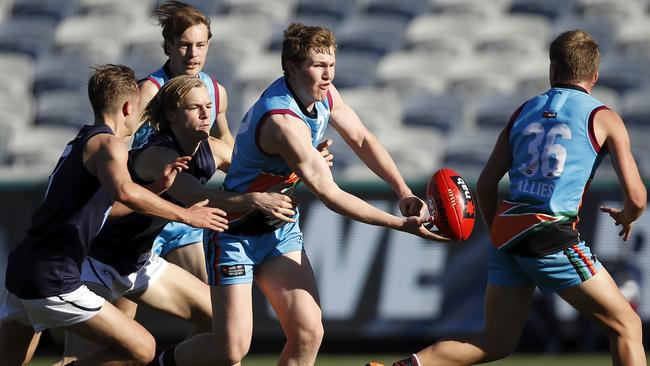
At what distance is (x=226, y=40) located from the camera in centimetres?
1402

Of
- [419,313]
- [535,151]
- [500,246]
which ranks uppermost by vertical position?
[535,151]

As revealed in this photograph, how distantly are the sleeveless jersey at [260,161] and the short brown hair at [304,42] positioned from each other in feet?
0.60

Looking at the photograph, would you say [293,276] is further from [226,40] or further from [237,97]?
[226,40]

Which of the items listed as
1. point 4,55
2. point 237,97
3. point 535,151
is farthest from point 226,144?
point 4,55

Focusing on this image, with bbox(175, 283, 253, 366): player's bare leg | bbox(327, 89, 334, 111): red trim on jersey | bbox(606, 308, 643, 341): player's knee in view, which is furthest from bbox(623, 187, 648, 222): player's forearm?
bbox(175, 283, 253, 366): player's bare leg

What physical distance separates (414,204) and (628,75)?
776 cm

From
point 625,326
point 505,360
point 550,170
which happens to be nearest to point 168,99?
point 550,170

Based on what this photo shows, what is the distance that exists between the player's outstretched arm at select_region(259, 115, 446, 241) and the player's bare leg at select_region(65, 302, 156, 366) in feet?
3.60

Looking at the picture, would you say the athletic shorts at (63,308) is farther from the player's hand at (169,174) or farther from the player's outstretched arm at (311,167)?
the player's outstretched arm at (311,167)

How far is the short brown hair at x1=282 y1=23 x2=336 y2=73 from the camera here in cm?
549

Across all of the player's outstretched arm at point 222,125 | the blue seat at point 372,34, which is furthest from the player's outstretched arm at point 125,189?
the blue seat at point 372,34

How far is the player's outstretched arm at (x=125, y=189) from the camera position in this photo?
516 cm

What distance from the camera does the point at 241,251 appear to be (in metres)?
5.71

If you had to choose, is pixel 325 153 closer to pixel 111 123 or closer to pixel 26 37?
pixel 111 123
